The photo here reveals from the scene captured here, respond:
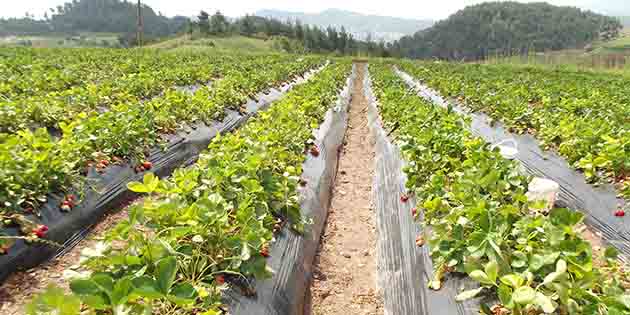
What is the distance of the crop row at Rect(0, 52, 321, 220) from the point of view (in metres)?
3.15

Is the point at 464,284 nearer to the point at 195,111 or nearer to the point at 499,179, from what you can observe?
the point at 499,179

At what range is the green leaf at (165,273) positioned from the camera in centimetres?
158

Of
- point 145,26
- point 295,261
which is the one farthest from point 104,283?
point 145,26

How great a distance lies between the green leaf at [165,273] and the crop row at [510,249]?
4.63 ft

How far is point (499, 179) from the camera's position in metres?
3.03

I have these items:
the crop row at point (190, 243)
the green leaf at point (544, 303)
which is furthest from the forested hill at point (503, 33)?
the green leaf at point (544, 303)

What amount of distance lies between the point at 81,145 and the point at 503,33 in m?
90.6

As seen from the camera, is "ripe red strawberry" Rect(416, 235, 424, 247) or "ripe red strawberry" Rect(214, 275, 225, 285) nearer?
"ripe red strawberry" Rect(214, 275, 225, 285)

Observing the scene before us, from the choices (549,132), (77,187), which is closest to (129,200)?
(77,187)

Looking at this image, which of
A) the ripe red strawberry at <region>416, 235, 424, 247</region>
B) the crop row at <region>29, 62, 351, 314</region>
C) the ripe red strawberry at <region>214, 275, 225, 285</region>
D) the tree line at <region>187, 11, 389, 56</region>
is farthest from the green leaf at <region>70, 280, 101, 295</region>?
the tree line at <region>187, 11, 389, 56</region>

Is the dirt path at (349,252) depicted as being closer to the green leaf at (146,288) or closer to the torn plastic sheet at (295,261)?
the torn plastic sheet at (295,261)

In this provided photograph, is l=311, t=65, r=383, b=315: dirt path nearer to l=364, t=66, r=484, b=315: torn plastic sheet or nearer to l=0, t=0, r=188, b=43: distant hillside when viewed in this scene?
l=364, t=66, r=484, b=315: torn plastic sheet

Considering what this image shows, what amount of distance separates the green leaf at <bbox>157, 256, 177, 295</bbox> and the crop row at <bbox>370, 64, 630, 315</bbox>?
1.41m

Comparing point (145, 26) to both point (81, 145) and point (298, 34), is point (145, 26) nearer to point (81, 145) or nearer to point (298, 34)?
point (298, 34)
